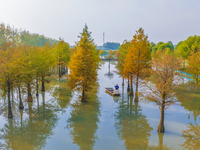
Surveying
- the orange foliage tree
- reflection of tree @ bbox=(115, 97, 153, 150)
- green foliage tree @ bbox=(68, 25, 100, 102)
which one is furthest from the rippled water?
the orange foliage tree

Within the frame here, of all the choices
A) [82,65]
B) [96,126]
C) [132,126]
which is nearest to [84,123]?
[96,126]

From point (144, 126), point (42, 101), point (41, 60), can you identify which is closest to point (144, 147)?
point (144, 126)

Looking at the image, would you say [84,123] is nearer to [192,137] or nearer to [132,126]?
[132,126]

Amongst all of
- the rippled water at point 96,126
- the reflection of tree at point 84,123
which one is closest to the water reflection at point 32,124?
the rippled water at point 96,126

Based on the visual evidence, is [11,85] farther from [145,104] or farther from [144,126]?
[145,104]

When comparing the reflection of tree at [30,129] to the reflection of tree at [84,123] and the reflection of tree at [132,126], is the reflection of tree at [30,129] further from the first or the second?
the reflection of tree at [132,126]

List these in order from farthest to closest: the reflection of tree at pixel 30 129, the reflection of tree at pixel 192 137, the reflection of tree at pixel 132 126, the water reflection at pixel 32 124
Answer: the reflection of tree at pixel 132 126
the water reflection at pixel 32 124
the reflection of tree at pixel 30 129
the reflection of tree at pixel 192 137
